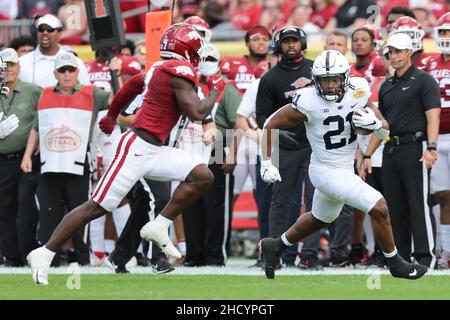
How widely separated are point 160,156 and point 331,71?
1545 millimetres

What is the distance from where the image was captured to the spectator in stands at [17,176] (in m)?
12.7

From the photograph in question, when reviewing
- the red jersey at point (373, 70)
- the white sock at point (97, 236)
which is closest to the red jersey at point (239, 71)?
the red jersey at point (373, 70)

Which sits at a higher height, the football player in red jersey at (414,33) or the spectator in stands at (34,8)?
the spectator in stands at (34,8)

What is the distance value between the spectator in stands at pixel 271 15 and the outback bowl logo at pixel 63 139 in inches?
223

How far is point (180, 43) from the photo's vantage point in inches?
391

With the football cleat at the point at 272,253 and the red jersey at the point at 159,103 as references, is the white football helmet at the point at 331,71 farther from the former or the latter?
the football cleat at the point at 272,253

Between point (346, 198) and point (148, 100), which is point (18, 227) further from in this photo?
point (346, 198)

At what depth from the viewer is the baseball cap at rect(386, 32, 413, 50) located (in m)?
11.5

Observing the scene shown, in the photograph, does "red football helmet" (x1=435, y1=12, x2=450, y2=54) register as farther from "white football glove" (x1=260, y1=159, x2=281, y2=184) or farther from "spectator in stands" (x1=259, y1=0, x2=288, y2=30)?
"spectator in stands" (x1=259, y1=0, x2=288, y2=30)

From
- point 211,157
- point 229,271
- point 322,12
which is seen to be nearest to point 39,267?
point 229,271

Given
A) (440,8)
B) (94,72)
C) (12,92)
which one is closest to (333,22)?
(440,8)

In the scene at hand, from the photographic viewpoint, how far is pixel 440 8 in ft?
55.5

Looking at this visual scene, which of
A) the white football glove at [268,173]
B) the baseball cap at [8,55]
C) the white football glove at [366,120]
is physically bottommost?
the white football glove at [268,173]

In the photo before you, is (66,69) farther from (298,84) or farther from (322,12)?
(322,12)
